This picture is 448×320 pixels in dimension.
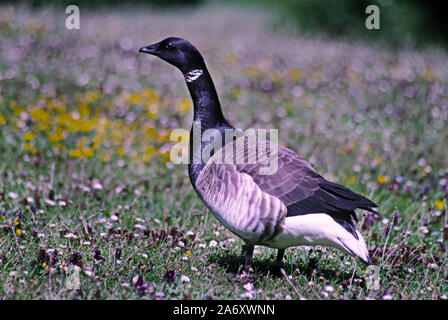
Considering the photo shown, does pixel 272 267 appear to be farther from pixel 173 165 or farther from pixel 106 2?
pixel 106 2

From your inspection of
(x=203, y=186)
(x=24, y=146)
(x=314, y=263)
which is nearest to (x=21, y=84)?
(x=24, y=146)

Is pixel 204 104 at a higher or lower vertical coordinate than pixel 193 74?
lower

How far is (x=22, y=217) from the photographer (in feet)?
15.8

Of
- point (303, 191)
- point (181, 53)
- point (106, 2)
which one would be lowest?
point (303, 191)

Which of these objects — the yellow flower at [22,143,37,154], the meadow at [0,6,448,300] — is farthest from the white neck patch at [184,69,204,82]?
the yellow flower at [22,143,37,154]

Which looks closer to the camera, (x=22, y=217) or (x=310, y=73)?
(x=22, y=217)

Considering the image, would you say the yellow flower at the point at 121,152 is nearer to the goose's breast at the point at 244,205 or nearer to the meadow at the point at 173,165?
the meadow at the point at 173,165

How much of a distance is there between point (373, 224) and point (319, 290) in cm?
170

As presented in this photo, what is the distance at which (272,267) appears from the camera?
441 cm

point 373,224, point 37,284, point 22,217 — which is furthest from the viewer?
point 373,224

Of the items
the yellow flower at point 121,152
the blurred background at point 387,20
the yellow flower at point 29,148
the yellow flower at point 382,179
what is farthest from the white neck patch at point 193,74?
the blurred background at point 387,20

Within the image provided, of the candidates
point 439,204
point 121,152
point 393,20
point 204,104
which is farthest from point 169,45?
point 393,20

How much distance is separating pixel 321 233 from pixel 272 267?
0.80 meters

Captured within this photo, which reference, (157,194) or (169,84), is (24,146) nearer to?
(157,194)
